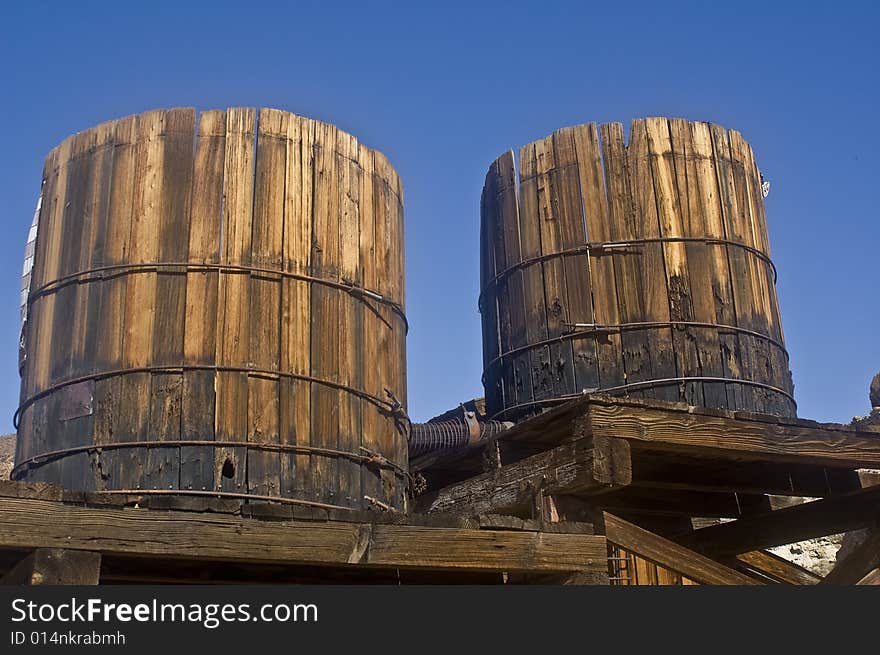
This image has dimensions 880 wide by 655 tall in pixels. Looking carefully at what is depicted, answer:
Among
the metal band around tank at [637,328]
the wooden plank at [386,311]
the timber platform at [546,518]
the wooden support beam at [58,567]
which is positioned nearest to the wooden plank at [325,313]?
the wooden plank at [386,311]

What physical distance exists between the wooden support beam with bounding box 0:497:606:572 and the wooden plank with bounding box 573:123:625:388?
307 cm

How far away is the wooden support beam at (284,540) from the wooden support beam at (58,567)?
0.15 feet

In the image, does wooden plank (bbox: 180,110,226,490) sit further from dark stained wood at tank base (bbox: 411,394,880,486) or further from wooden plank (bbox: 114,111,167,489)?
dark stained wood at tank base (bbox: 411,394,880,486)

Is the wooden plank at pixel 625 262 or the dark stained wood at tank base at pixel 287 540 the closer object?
the dark stained wood at tank base at pixel 287 540

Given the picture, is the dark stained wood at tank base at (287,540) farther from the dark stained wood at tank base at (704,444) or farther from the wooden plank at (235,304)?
the wooden plank at (235,304)

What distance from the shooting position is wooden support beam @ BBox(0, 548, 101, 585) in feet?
20.4

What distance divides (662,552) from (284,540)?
3787 mm

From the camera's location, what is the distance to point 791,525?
37.1ft

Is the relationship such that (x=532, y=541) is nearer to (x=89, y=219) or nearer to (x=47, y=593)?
(x=47, y=593)

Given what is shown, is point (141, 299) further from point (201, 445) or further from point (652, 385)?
point (652, 385)

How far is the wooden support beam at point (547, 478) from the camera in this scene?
29.0 ft

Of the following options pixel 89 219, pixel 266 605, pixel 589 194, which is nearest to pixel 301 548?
pixel 266 605

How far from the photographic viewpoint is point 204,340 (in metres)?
8.66

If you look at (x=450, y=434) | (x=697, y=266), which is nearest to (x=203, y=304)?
(x=450, y=434)
